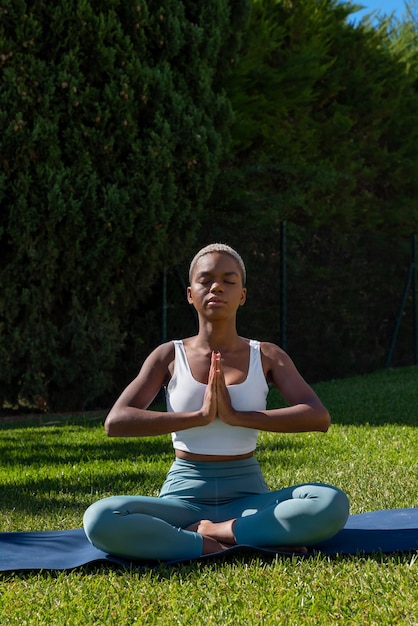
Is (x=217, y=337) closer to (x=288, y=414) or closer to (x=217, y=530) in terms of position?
(x=288, y=414)

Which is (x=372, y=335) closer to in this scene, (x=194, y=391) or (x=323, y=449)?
(x=323, y=449)

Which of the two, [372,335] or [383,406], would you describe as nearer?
[383,406]

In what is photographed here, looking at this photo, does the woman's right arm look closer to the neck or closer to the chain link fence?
the neck

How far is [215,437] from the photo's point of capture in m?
3.78

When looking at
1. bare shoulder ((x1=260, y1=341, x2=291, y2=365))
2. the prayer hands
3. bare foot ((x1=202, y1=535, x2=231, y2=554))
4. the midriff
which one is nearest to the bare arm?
the prayer hands

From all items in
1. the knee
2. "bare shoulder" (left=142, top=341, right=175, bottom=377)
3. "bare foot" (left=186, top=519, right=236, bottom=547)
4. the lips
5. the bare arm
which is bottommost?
"bare foot" (left=186, top=519, right=236, bottom=547)

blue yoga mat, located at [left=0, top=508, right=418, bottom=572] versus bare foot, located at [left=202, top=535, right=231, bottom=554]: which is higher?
bare foot, located at [left=202, top=535, right=231, bottom=554]

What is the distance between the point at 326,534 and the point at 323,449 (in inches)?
116

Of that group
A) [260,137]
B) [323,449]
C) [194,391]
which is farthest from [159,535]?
[260,137]

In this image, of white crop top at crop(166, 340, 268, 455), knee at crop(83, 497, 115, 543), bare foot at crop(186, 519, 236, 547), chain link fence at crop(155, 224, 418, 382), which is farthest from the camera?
chain link fence at crop(155, 224, 418, 382)

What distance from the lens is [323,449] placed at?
21.4 feet

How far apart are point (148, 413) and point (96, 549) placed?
60 cm

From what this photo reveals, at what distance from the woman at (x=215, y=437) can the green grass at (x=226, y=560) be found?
0.12 metres

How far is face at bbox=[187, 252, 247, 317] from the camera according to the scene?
12.6 feet
